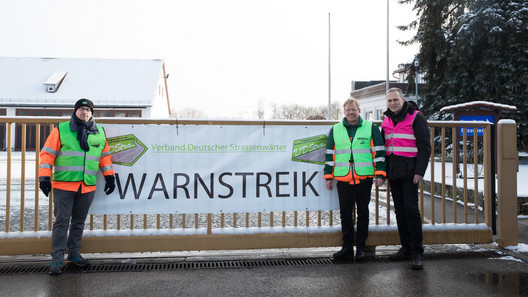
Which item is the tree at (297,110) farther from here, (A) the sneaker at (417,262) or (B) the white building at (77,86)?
(A) the sneaker at (417,262)

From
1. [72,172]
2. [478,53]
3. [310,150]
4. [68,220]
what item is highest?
[478,53]

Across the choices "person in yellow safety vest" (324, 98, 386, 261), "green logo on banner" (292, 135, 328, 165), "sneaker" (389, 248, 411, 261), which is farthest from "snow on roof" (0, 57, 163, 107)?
"sneaker" (389, 248, 411, 261)

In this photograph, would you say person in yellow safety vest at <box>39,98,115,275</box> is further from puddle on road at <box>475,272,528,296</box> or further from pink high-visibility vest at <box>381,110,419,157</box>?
puddle on road at <box>475,272,528,296</box>

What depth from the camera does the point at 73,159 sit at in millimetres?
4652

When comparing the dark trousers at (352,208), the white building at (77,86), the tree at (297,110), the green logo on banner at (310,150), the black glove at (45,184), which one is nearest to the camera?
the black glove at (45,184)

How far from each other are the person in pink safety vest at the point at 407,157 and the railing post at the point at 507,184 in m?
1.38

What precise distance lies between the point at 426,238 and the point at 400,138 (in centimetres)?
147

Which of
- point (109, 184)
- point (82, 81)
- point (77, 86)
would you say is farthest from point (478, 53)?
point (82, 81)

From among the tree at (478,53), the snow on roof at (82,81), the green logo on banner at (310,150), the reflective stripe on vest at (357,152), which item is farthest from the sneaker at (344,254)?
the snow on roof at (82,81)

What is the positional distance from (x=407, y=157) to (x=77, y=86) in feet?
132

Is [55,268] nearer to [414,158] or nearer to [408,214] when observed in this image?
[408,214]

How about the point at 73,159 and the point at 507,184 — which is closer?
the point at 73,159

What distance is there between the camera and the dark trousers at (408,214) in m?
5.01

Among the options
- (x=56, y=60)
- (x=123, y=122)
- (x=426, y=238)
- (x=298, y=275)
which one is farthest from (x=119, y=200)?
(x=56, y=60)
